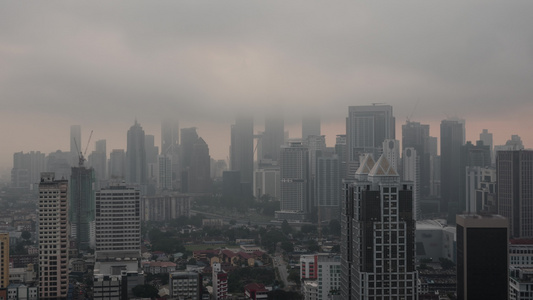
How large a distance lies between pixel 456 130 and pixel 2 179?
38.8ft

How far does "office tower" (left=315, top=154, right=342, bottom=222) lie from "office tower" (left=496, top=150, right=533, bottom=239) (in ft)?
21.4

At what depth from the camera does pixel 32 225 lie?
54.6 ft

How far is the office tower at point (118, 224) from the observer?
12523mm

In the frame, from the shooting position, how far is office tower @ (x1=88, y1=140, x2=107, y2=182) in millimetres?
18625

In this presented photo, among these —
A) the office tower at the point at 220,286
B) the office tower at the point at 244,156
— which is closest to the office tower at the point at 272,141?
the office tower at the point at 244,156

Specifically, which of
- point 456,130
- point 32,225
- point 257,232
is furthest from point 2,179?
point 456,130

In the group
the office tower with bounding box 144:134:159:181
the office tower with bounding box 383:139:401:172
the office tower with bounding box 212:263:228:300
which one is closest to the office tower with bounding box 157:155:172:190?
the office tower with bounding box 144:134:159:181

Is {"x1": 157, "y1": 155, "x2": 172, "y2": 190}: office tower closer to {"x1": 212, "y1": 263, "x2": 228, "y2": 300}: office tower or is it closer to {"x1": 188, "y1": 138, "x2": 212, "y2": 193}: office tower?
{"x1": 188, "y1": 138, "x2": 212, "y2": 193}: office tower

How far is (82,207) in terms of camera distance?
16.3m

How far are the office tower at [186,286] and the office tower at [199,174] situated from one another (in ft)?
54.4

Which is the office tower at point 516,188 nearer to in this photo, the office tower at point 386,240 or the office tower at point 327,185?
the office tower at point 327,185

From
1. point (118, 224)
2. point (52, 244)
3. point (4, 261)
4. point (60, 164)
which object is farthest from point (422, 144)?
point (4, 261)

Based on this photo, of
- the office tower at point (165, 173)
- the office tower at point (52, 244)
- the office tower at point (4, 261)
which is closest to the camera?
the office tower at point (52, 244)

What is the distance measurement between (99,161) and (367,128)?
8876mm
